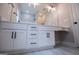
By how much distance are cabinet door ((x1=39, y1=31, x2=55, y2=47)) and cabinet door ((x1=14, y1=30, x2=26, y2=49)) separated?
28cm

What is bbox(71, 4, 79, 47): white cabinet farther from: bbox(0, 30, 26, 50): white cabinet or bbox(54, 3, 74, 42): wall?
bbox(0, 30, 26, 50): white cabinet

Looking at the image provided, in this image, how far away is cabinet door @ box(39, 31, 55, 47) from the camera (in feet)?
6.97

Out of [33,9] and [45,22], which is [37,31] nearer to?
[45,22]

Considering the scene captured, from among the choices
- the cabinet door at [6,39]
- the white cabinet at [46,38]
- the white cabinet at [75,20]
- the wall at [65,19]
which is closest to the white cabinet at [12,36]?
the cabinet door at [6,39]

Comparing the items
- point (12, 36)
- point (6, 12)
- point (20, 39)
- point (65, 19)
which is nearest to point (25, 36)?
point (20, 39)

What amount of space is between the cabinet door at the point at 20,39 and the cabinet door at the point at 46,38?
0.91ft

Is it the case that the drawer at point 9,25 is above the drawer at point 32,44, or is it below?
above

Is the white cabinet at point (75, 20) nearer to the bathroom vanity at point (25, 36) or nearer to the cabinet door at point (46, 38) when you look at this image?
the bathroom vanity at point (25, 36)

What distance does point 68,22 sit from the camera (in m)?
2.11

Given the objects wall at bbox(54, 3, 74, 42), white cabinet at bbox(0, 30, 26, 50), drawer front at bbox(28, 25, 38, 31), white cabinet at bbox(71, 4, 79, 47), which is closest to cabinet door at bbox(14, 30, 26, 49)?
white cabinet at bbox(0, 30, 26, 50)

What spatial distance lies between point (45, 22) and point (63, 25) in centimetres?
30

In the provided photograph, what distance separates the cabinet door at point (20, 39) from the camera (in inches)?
81.7

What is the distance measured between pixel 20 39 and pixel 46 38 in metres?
0.43
